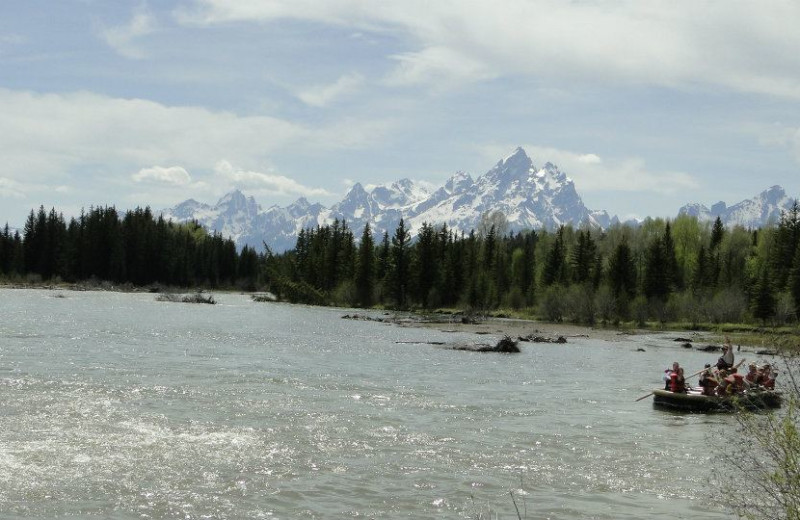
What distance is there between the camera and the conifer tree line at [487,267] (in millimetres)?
103312

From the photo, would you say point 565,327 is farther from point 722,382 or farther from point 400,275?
point 722,382

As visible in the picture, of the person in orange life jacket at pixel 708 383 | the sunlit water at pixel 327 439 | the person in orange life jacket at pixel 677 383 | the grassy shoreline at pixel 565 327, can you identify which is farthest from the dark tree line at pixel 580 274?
the person in orange life jacket at pixel 677 383

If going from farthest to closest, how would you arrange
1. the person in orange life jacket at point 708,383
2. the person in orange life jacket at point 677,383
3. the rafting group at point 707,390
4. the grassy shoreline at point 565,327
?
1. the grassy shoreline at point 565,327
2. the person in orange life jacket at point 708,383
3. the person in orange life jacket at point 677,383
4. the rafting group at point 707,390

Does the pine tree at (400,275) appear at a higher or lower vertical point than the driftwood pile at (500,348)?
higher

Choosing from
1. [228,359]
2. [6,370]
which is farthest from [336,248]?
[6,370]

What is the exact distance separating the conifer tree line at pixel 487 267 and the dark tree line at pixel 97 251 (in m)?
0.24

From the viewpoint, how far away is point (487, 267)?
14275 centimetres

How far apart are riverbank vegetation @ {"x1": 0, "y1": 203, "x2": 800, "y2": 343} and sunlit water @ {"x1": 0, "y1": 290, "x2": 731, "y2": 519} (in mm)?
55208

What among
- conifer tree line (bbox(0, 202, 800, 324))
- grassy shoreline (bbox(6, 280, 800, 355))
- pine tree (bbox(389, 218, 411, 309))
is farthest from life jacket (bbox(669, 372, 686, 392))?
pine tree (bbox(389, 218, 411, 309))

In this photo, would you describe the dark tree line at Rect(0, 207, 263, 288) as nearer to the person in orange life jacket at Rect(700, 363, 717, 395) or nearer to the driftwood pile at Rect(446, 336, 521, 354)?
the driftwood pile at Rect(446, 336, 521, 354)

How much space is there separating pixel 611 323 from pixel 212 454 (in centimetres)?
8691

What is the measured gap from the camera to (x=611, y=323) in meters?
100

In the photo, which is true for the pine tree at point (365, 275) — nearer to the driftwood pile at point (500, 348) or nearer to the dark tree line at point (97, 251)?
the dark tree line at point (97, 251)

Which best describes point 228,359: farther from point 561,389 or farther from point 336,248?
point 336,248
